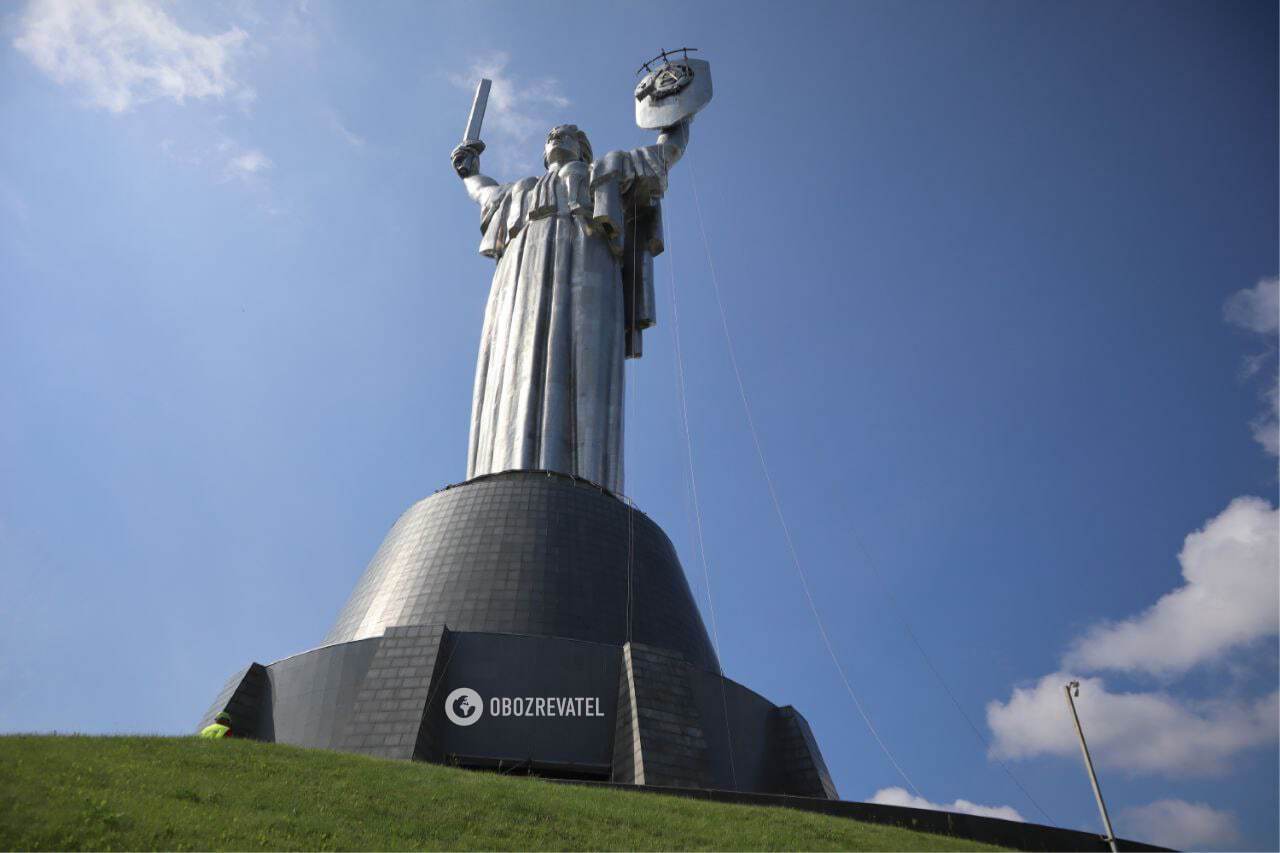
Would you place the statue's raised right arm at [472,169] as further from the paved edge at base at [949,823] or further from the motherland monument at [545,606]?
the paved edge at base at [949,823]

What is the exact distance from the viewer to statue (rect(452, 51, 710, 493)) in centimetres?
2581

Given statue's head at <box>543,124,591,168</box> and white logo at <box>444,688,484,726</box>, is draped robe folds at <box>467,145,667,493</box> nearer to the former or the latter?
statue's head at <box>543,124,591,168</box>

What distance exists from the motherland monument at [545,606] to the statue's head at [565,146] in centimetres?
121

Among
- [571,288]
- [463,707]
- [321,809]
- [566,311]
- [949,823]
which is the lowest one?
[321,809]

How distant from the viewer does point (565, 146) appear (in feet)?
101

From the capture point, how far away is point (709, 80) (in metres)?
32.5

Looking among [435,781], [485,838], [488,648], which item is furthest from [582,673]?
[485,838]

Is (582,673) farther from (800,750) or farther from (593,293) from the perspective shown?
(593,293)

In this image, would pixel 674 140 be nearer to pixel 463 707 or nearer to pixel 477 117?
pixel 477 117

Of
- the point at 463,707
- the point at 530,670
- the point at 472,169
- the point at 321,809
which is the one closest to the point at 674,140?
the point at 472,169

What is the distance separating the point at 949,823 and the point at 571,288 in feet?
60.4

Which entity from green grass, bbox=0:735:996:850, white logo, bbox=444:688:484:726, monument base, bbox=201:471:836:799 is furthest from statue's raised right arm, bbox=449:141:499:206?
green grass, bbox=0:735:996:850

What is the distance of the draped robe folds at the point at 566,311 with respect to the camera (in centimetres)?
2572

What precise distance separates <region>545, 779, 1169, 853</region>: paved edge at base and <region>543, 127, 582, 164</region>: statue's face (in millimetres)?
21959
